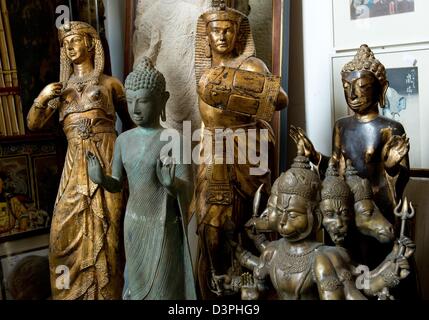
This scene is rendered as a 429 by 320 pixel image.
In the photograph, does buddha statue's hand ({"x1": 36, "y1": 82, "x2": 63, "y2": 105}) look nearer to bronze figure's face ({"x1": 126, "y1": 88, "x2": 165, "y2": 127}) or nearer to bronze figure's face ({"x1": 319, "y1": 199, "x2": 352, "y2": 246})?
bronze figure's face ({"x1": 126, "y1": 88, "x2": 165, "y2": 127})

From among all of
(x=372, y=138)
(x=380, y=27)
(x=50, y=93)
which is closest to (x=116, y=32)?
(x=50, y=93)

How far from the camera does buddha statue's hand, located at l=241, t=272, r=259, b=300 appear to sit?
1.75 meters

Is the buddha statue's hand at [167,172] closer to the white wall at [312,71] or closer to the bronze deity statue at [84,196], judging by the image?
the bronze deity statue at [84,196]

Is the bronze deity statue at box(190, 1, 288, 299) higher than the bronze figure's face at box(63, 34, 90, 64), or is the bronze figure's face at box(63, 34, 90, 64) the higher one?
the bronze figure's face at box(63, 34, 90, 64)

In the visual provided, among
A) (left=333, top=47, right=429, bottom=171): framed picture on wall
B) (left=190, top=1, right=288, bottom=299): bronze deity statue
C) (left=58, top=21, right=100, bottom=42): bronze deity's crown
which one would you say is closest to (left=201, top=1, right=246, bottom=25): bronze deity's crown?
(left=190, top=1, right=288, bottom=299): bronze deity statue

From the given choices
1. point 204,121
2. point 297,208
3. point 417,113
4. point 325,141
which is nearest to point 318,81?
point 325,141

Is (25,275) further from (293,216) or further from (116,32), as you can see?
(293,216)

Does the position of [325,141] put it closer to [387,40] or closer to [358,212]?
[387,40]

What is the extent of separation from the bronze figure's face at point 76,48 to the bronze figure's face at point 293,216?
1180 millimetres

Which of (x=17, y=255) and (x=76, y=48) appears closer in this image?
(x=76, y=48)

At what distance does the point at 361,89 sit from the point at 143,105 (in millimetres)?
695

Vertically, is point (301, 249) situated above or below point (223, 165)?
below

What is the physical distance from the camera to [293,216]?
1.66 meters

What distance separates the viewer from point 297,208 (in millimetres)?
1654
